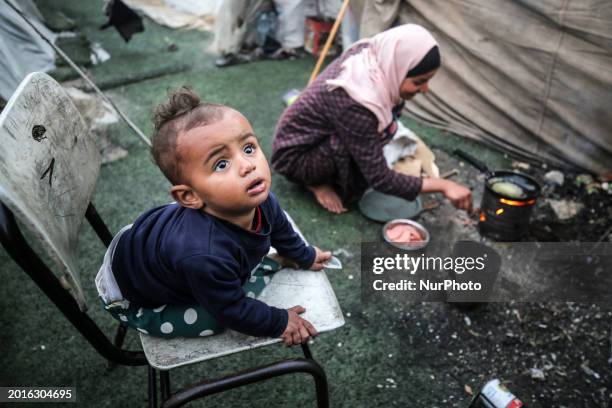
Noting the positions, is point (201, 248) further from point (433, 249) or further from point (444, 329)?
point (433, 249)

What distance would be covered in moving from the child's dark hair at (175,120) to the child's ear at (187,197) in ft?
0.10

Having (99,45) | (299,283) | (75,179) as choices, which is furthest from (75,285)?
(99,45)

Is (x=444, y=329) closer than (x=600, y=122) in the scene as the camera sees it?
Yes

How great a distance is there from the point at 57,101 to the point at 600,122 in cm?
339

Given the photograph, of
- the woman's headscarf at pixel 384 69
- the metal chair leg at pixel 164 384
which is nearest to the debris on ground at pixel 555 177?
the woman's headscarf at pixel 384 69

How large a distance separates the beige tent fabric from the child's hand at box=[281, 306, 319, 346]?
277cm

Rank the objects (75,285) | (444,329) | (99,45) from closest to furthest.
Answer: (75,285), (444,329), (99,45)

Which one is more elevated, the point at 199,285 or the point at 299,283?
the point at 199,285

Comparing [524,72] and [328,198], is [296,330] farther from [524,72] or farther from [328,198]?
[524,72]

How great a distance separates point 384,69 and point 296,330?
1.77 m

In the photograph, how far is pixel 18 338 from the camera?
2184mm

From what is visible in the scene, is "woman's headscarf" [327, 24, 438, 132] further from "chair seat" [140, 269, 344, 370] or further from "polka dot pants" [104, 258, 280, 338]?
"polka dot pants" [104, 258, 280, 338]

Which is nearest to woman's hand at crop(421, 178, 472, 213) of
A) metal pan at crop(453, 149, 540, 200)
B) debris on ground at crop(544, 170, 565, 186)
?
metal pan at crop(453, 149, 540, 200)

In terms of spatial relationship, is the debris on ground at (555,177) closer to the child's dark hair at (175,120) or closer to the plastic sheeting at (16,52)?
the child's dark hair at (175,120)
